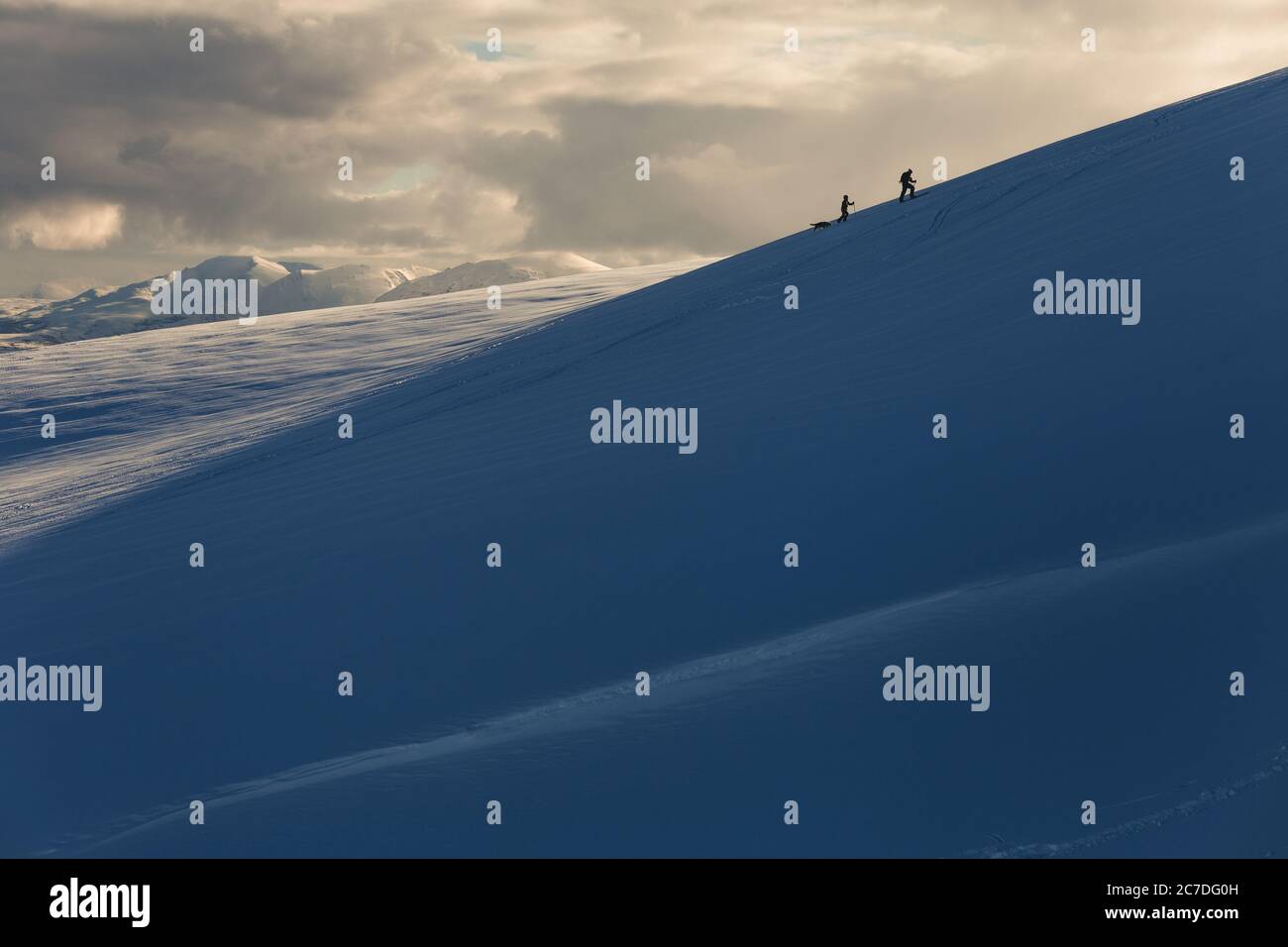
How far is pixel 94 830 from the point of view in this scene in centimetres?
874

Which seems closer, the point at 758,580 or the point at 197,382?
the point at 758,580

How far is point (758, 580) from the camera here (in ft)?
35.5

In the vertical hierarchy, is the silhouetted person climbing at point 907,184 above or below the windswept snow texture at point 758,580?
above

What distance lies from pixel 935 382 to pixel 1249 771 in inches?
288

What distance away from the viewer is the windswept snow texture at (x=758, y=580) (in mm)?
7500

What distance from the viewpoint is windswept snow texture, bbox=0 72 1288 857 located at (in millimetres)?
7500

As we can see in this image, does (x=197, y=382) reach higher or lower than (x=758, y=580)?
higher

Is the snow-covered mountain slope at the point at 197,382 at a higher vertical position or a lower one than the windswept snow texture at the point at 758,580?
higher

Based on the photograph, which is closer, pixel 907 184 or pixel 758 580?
pixel 758 580

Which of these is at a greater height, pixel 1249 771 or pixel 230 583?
pixel 230 583

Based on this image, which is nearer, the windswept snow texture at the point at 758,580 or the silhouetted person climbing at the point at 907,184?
the windswept snow texture at the point at 758,580
